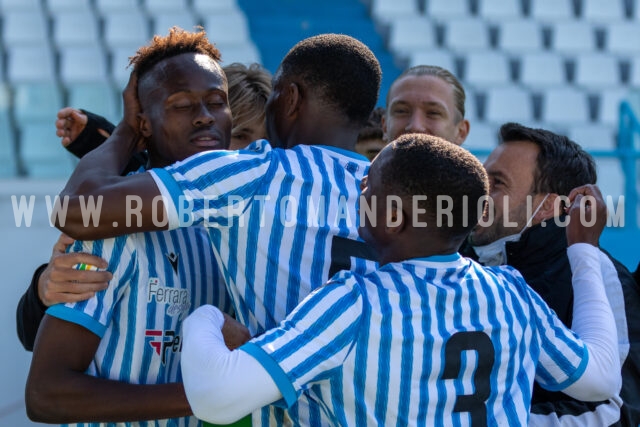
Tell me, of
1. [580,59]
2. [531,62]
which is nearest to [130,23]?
[531,62]

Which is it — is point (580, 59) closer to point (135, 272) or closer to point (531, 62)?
point (531, 62)

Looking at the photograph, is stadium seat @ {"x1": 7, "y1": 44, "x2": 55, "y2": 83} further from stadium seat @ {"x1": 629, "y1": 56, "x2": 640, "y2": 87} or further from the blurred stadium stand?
stadium seat @ {"x1": 629, "y1": 56, "x2": 640, "y2": 87}

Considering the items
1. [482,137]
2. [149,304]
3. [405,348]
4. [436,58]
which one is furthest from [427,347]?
[436,58]

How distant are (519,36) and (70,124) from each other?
806 cm

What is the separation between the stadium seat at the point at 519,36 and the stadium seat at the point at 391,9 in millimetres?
1075

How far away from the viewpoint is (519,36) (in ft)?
32.4

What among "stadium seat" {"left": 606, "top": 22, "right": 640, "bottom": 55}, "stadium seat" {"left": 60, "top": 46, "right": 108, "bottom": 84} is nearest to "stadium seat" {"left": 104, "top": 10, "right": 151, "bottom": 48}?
"stadium seat" {"left": 60, "top": 46, "right": 108, "bottom": 84}

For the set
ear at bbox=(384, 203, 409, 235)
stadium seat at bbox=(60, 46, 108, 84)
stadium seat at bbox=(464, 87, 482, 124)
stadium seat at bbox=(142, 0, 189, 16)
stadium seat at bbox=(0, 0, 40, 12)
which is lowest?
ear at bbox=(384, 203, 409, 235)

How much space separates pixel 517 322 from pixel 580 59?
27.7 feet

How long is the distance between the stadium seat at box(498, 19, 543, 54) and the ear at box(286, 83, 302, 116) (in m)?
8.07

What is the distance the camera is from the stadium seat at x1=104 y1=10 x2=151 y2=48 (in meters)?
9.29

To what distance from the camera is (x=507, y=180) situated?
2.80 metres

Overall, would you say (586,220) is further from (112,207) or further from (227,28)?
(227,28)

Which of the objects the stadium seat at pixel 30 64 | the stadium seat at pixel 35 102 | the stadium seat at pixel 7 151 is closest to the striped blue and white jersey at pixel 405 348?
the stadium seat at pixel 7 151
